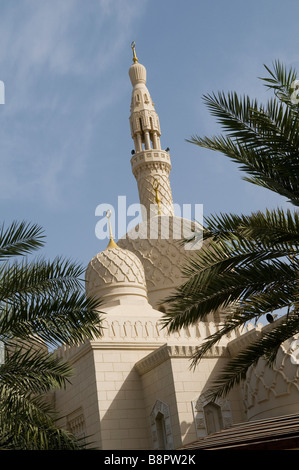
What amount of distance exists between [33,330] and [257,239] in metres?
2.73

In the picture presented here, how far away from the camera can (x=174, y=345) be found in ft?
49.8

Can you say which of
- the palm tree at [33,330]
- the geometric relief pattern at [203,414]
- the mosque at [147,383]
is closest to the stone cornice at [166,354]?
the mosque at [147,383]

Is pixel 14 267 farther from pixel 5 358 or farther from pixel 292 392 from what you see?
pixel 292 392

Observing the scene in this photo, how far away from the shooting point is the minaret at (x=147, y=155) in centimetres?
2462

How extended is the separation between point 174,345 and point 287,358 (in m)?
2.77

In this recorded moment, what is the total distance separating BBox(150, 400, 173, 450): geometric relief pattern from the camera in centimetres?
1486

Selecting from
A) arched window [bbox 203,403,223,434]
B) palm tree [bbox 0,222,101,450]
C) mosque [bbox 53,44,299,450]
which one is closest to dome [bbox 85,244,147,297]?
mosque [bbox 53,44,299,450]

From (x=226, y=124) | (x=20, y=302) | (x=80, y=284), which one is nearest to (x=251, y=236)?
(x=226, y=124)

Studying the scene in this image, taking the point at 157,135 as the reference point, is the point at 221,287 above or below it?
below

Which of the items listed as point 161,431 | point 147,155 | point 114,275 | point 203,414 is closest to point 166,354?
point 203,414

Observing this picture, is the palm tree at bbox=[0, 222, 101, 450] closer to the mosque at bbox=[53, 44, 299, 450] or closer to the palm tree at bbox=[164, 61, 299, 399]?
the palm tree at bbox=[164, 61, 299, 399]

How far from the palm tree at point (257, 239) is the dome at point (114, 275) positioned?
33.6 ft

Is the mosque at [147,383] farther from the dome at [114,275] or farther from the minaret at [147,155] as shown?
the minaret at [147,155]
